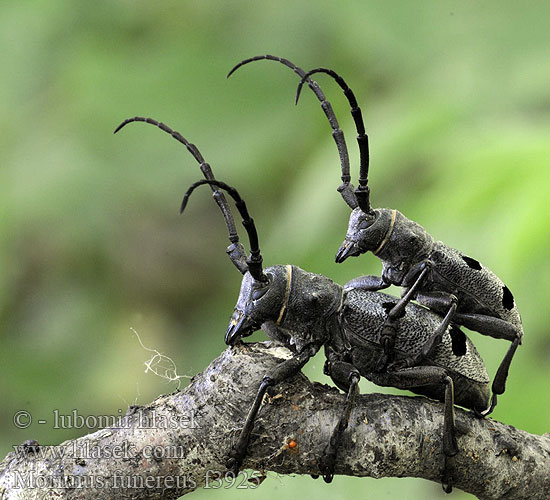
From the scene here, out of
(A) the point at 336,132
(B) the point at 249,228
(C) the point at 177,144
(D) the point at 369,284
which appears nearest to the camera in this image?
(B) the point at 249,228

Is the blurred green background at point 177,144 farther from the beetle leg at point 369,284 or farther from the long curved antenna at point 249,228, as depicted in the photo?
the long curved antenna at point 249,228

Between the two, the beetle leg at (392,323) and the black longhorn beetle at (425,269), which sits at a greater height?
the black longhorn beetle at (425,269)

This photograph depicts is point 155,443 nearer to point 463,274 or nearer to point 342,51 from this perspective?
point 463,274

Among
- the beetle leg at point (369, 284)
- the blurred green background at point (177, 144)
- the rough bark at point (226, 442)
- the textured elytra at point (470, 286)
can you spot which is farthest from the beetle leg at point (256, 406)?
the blurred green background at point (177, 144)

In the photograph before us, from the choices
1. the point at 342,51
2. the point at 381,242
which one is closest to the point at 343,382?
the point at 381,242

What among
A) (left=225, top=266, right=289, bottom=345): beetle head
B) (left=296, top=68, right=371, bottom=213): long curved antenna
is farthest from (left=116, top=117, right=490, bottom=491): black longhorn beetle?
(left=296, top=68, right=371, bottom=213): long curved antenna

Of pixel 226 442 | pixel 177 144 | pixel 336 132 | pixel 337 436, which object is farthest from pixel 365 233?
pixel 177 144

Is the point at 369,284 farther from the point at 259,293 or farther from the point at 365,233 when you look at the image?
the point at 259,293
